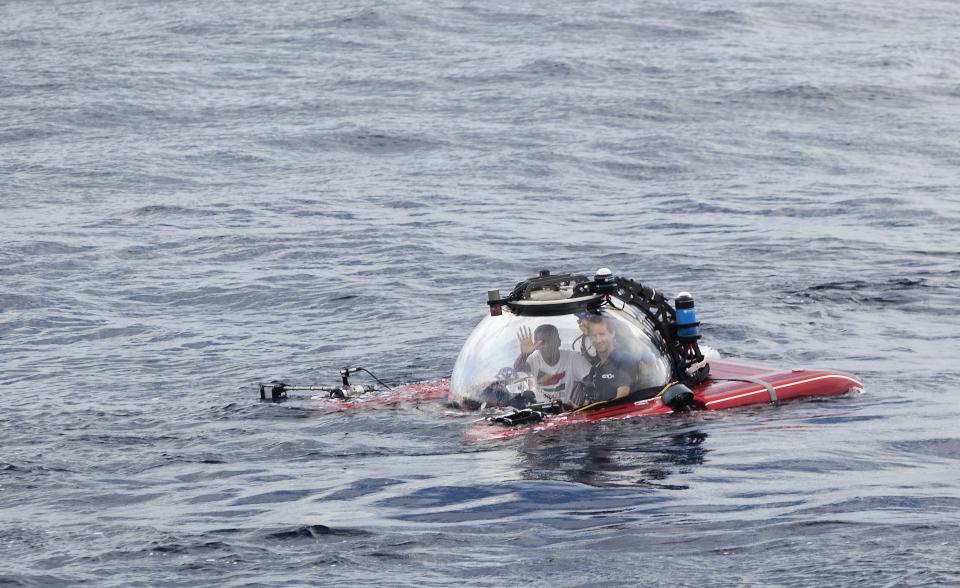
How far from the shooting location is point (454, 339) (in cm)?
2158

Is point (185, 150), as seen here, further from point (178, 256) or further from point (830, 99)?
point (830, 99)

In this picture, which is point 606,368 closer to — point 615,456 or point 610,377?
point 610,377

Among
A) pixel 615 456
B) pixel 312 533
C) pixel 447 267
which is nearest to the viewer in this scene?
pixel 312 533

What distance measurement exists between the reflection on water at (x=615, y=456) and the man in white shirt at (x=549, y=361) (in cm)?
71

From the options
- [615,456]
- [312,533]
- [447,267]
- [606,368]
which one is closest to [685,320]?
[606,368]

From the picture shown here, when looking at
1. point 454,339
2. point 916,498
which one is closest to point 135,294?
point 454,339

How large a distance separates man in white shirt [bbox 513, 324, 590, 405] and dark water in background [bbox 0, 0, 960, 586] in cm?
74

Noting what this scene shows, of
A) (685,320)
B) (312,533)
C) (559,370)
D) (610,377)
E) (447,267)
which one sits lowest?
(312,533)

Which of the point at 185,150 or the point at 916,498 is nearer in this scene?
the point at 916,498

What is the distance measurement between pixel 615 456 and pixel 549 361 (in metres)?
1.65

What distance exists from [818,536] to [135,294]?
15.4m

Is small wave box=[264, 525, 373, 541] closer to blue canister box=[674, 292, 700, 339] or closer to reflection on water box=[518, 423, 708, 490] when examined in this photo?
reflection on water box=[518, 423, 708, 490]

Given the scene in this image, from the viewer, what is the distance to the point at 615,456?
1444 centimetres

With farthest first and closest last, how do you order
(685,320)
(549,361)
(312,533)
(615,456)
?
(685,320) → (549,361) → (615,456) → (312,533)
